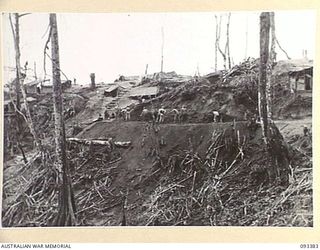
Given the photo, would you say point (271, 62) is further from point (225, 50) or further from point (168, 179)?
point (168, 179)

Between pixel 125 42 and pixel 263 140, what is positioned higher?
pixel 125 42

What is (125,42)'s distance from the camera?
1.74 ft

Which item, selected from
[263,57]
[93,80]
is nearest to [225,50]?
[263,57]

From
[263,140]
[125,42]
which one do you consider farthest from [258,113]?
[125,42]

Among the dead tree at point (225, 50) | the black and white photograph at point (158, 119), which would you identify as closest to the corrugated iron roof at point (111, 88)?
the black and white photograph at point (158, 119)

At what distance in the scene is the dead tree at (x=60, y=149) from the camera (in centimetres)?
52

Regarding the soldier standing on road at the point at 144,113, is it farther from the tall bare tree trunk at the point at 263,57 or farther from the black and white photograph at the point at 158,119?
the tall bare tree trunk at the point at 263,57

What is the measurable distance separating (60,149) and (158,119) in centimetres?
11

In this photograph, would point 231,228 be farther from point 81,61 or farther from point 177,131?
point 81,61

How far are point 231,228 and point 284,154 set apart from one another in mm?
93

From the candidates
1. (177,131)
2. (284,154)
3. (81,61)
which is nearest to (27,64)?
(81,61)

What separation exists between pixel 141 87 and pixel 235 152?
12 centimetres

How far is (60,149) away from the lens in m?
0.53

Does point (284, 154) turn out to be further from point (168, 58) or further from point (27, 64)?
point (27, 64)
